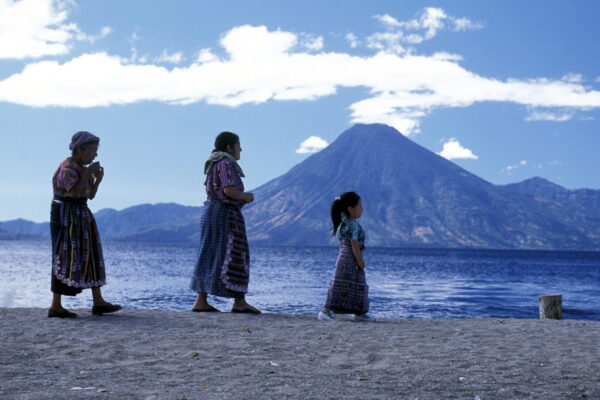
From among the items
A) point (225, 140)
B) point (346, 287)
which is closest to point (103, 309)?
point (225, 140)

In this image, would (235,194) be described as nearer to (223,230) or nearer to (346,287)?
(223,230)

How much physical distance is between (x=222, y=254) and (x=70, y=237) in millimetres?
2045

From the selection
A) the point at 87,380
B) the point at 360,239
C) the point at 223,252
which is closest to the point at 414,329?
the point at 360,239

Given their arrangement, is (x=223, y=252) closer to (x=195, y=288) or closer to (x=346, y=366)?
(x=195, y=288)

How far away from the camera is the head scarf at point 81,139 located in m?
8.73

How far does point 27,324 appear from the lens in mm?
8320

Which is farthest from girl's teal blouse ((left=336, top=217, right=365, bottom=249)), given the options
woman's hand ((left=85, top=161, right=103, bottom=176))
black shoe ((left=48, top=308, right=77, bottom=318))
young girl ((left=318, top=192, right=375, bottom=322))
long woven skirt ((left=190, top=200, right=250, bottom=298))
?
black shoe ((left=48, top=308, right=77, bottom=318))

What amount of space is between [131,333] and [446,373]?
12.0 feet

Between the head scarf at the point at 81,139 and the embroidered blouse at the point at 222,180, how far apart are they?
1656 millimetres

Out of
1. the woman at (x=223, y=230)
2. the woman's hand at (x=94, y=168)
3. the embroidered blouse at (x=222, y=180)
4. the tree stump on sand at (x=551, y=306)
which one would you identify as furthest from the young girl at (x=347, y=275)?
the tree stump on sand at (x=551, y=306)

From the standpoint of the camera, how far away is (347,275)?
988 centimetres

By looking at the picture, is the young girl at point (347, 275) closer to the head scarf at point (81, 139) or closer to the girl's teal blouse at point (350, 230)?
the girl's teal blouse at point (350, 230)

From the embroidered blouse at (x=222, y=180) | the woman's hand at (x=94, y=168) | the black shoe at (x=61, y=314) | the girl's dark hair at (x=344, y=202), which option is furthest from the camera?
the girl's dark hair at (x=344, y=202)

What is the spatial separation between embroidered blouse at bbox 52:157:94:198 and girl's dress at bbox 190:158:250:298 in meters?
1.71
